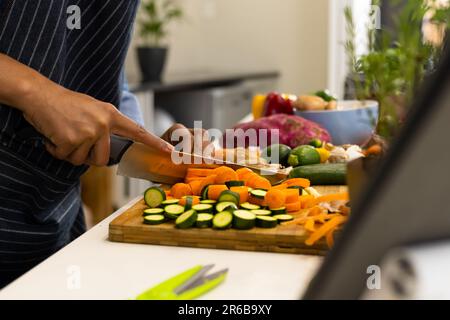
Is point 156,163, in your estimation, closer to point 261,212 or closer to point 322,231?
point 261,212

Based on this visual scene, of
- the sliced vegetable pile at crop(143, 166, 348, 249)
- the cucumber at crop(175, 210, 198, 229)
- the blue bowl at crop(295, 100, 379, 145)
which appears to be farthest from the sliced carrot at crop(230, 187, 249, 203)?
the blue bowl at crop(295, 100, 379, 145)

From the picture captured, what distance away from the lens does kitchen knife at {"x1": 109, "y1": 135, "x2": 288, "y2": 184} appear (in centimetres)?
114

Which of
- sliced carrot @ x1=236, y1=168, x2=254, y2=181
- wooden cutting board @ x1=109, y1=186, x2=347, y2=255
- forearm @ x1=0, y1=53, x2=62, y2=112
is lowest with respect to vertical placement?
wooden cutting board @ x1=109, y1=186, x2=347, y2=255

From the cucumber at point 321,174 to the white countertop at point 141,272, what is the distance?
1.12 feet

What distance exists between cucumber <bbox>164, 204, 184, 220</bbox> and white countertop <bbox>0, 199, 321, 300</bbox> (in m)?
0.05

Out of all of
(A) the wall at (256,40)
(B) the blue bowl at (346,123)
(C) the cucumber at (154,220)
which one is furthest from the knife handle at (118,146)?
(A) the wall at (256,40)

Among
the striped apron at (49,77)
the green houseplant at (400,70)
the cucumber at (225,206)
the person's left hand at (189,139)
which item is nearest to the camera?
the green houseplant at (400,70)

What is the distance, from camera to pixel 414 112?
1.28 feet

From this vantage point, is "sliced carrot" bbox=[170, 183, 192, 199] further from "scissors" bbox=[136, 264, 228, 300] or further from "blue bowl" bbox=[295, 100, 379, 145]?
"blue bowl" bbox=[295, 100, 379, 145]

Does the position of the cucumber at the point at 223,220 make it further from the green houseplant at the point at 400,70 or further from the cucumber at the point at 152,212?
the green houseplant at the point at 400,70

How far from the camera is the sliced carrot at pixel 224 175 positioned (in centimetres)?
110

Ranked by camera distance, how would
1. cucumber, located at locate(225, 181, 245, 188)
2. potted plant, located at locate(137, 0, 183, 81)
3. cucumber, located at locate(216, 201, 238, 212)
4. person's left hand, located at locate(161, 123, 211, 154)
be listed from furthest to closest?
potted plant, located at locate(137, 0, 183, 81), person's left hand, located at locate(161, 123, 211, 154), cucumber, located at locate(225, 181, 245, 188), cucumber, located at locate(216, 201, 238, 212)

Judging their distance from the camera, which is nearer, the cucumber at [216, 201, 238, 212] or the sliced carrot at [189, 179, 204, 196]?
the cucumber at [216, 201, 238, 212]
